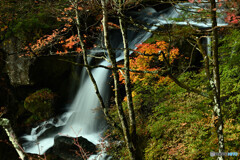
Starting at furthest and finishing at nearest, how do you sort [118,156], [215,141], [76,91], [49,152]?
1. [76,91]
2. [49,152]
3. [118,156]
4. [215,141]

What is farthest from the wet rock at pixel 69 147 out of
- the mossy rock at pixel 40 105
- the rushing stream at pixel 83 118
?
the mossy rock at pixel 40 105

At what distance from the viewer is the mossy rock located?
11379 mm

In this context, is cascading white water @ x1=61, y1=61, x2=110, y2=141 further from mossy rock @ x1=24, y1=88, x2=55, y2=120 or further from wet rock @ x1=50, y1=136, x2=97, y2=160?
mossy rock @ x1=24, y1=88, x2=55, y2=120

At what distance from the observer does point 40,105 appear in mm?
11375

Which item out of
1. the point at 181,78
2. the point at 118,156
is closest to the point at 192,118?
the point at 181,78

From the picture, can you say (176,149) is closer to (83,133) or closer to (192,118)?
(192,118)

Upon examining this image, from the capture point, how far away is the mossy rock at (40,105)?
11379mm

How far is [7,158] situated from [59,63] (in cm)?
615

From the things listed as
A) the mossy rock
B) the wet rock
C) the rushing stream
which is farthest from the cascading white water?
the mossy rock

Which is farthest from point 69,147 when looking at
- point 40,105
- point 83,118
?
point 40,105

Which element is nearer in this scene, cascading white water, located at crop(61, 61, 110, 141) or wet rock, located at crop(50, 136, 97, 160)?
wet rock, located at crop(50, 136, 97, 160)

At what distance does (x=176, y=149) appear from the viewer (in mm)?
4801

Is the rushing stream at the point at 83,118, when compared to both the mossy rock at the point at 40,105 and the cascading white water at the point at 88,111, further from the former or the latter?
the mossy rock at the point at 40,105

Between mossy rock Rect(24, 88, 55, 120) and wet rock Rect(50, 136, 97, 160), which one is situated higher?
mossy rock Rect(24, 88, 55, 120)
